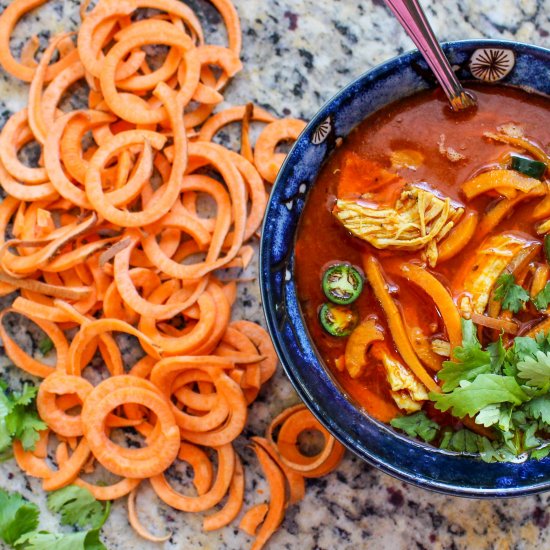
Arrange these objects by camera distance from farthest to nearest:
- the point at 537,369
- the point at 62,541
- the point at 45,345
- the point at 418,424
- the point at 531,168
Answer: the point at 45,345
the point at 62,541
the point at 418,424
the point at 531,168
the point at 537,369

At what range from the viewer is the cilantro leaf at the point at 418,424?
2.68 m

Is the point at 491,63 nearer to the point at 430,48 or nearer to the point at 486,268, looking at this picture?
the point at 430,48

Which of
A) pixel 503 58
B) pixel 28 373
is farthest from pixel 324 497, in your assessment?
pixel 503 58

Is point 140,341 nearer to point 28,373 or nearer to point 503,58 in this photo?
point 28,373

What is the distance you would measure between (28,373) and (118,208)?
0.79 meters

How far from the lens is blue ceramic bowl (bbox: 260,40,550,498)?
2627 mm

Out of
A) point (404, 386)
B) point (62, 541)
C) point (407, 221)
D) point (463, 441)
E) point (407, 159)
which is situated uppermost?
point (407, 159)

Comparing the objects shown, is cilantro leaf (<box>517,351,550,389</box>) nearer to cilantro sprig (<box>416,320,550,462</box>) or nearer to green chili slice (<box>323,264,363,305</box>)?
cilantro sprig (<box>416,320,550,462</box>)

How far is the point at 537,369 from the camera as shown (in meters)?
2.46

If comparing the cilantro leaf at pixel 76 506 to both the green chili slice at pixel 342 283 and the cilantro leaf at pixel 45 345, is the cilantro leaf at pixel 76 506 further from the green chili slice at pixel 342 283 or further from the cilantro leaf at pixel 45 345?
the green chili slice at pixel 342 283

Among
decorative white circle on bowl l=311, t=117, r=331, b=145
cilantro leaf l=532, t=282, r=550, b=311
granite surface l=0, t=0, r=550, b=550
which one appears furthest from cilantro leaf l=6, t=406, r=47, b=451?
cilantro leaf l=532, t=282, r=550, b=311

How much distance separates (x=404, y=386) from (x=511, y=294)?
1.50 ft

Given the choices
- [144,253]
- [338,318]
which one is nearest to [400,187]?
[338,318]

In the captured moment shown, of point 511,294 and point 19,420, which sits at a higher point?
point 511,294
